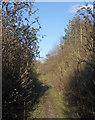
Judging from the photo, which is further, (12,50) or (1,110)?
(12,50)

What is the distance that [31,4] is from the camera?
7.51 meters

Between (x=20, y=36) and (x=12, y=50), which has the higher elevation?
(x=20, y=36)

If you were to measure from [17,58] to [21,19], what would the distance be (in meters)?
1.74

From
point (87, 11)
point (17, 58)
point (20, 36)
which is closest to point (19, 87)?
point (17, 58)

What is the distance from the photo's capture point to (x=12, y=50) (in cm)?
669

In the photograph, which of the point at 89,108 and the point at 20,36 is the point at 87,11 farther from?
the point at 89,108

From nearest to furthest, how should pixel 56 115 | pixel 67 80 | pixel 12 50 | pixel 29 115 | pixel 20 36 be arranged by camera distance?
pixel 12 50 → pixel 20 36 → pixel 29 115 → pixel 56 115 → pixel 67 80

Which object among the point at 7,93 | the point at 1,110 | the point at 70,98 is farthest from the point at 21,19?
the point at 70,98

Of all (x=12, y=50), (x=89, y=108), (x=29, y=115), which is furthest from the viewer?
(x=29, y=115)

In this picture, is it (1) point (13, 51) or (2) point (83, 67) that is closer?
(1) point (13, 51)

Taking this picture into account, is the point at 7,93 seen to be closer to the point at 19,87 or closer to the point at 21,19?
the point at 19,87

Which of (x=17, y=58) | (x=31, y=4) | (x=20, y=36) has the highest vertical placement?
(x=31, y=4)

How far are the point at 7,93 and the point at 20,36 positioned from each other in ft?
8.24

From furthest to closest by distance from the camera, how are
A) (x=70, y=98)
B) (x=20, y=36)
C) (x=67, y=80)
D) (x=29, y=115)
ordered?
(x=67, y=80) → (x=70, y=98) → (x=29, y=115) → (x=20, y=36)
